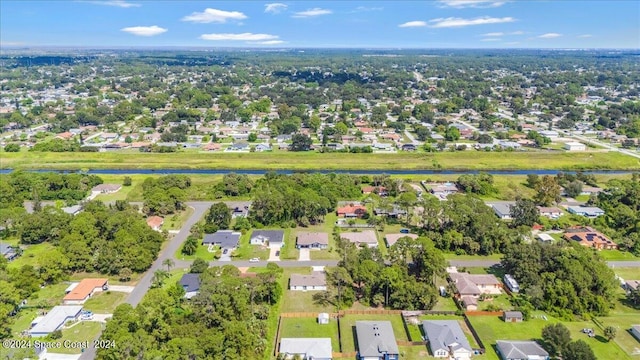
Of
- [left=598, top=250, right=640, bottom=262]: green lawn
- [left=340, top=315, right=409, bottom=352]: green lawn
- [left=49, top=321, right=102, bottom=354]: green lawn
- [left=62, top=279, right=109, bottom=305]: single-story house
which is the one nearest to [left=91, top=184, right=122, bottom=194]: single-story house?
[left=62, top=279, right=109, bottom=305]: single-story house

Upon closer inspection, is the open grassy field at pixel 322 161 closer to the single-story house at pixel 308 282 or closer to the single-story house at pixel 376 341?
the single-story house at pixel 308 282

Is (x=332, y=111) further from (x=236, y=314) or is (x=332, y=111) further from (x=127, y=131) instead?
(x=236, y=314)

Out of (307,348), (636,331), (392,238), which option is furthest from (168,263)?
(636,331)

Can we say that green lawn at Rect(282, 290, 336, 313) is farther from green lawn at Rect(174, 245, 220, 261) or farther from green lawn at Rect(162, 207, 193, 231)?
green lawn at Rect(162, 207, 193, 231)

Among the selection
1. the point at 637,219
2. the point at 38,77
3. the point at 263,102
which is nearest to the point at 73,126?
the point at 263,102

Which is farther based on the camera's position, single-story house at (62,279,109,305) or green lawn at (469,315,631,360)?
single-story house at (62,279,109,305)

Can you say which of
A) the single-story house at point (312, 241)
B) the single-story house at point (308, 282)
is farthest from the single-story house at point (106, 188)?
the single-story house at point (308, 282)
